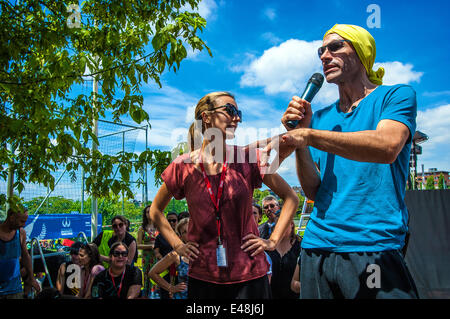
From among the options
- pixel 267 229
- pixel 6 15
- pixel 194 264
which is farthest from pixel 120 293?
pixel 6 15

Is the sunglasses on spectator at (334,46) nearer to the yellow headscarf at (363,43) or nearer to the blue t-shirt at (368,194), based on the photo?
the yellow headscarf at (363,43)

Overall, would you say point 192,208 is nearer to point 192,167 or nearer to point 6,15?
point 192,167

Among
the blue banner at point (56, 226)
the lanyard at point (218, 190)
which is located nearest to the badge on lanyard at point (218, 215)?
the lanyard at point (218, 190)

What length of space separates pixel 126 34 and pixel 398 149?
10.4 feet

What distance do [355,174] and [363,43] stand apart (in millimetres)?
590

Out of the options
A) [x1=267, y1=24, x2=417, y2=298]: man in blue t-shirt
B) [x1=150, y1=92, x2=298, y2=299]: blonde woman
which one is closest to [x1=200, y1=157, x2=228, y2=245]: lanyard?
[x1=150, y1=92, x2=298, y2=299]: blonde woman

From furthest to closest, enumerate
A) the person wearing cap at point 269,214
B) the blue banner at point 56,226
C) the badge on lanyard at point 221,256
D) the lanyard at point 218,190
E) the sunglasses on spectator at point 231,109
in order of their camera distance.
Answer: the blue banner at point 56,226, the person wearing cap at point 269,214, the sunglasses on spectator at point 231,109, the lanyard at point 218,190, the badge on lanyard at point 221,256

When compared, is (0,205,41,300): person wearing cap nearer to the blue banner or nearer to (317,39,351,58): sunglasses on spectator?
the blue banner

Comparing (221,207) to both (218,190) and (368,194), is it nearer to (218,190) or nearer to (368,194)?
(218,190)

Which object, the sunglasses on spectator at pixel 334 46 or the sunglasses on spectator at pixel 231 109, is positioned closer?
the sunglasses on spectator at pixel 334 46

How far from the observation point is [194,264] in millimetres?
1867

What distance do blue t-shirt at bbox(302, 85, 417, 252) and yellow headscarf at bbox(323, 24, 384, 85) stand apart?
0.48ft

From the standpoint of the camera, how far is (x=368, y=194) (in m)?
1.30

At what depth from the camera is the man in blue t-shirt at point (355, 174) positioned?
1196 millimetres
